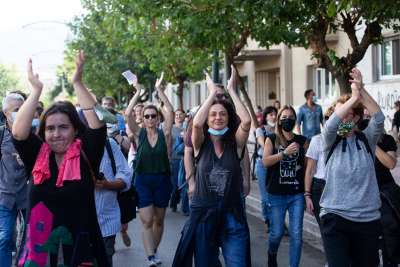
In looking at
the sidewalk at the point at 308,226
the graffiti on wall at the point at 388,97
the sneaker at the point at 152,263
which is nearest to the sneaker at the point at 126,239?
the sneaker at the point at 152,263

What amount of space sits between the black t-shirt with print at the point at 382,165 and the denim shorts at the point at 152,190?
2833mm

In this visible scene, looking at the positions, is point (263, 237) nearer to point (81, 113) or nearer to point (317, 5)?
point (317, 5)

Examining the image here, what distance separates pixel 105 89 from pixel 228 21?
28.9 m

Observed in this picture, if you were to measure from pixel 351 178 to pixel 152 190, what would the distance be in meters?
3.52

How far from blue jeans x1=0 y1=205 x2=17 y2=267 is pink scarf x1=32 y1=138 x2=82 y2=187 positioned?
2.63m

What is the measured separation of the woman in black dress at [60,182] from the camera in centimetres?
422

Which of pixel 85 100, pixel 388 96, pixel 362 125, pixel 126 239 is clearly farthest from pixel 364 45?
pixel 388 96

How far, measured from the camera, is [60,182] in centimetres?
421

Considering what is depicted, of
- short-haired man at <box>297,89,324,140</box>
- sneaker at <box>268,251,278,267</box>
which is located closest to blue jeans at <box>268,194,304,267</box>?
sneaker at <box>268,251,278,267</box>

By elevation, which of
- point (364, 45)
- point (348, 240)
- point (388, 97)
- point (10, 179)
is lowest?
point (348, 240)

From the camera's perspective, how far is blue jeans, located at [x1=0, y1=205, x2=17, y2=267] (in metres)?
6.68

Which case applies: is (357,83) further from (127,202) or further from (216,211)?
(127,202)

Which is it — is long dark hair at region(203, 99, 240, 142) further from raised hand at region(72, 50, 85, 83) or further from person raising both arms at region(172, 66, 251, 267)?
raised hand at region(72, 50, 85, 83)

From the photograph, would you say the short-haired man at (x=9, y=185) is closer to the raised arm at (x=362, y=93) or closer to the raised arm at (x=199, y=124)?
the raised arm at (x=199, y=124)
